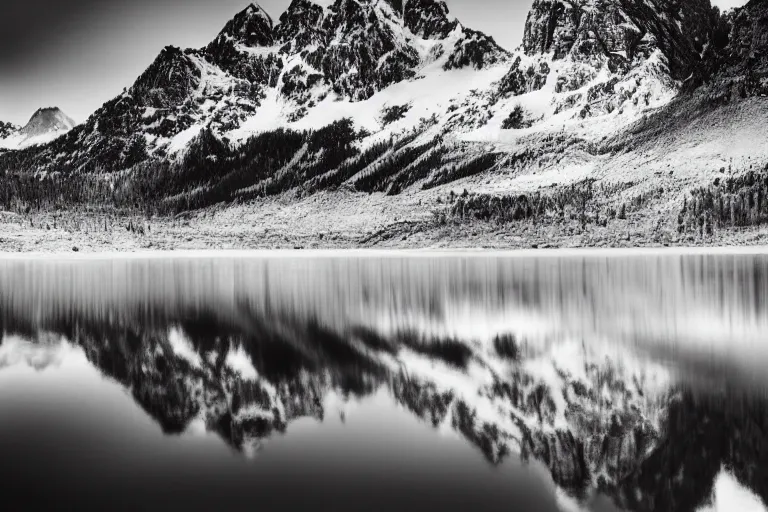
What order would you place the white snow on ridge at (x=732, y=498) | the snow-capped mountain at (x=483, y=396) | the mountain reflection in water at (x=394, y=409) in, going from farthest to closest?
1. the snow-capped mountain at (x=483, y=396)
2. the mountain reflection in water at (x=394, y=409)
3. the white snow on ridge at (x=732, y=498)

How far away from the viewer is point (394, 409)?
13922 mm

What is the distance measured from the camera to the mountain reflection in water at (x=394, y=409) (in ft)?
31.9

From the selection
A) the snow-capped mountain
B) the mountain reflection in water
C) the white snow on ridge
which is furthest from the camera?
the snow-capped mountain

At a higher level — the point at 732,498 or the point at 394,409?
the point at 394,409

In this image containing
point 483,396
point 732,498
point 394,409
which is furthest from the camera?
point 483,396

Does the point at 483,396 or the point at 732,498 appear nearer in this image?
the point at 732,498

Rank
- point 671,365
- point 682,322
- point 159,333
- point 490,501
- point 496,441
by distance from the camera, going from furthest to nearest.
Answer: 1. point 682,322
2. point 159,333
3. point 671,365
4. point 496,441
5. point 490,501

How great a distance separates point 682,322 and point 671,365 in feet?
30.8

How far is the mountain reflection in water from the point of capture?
31.9 feet

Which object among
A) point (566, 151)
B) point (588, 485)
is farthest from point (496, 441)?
point (566, 151)

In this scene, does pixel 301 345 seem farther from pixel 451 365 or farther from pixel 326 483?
pixel 326 483

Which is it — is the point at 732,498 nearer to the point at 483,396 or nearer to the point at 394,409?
the point at 483,396

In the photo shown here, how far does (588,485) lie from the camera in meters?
9.69

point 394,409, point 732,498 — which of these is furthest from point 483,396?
point 732,498
